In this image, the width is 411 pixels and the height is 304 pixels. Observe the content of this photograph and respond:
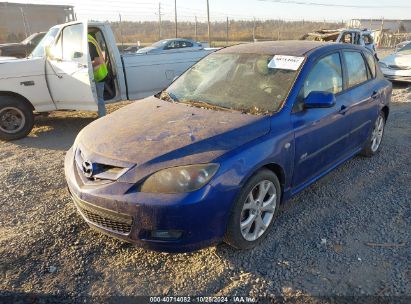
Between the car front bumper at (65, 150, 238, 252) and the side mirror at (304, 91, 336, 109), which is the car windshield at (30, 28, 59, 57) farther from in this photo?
the side mirror at (304, 91, 336, 109)

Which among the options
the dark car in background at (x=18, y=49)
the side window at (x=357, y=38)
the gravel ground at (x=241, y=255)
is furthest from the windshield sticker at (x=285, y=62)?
the dark car in background at (x=18, y=49)

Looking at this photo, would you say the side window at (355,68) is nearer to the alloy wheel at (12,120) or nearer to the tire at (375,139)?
the tire at (375,139)

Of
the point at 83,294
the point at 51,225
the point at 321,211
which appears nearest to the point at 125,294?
the point at 83,294

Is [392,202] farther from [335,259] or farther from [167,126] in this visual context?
[167,126]

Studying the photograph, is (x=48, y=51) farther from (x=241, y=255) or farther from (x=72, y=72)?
(x=241, y=255)

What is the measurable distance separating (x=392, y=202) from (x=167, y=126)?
256cm

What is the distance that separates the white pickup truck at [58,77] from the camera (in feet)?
19.5

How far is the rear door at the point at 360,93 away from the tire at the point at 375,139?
8.9 inches

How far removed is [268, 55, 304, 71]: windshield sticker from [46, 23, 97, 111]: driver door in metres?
3.42

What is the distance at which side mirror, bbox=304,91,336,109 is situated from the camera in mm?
3207

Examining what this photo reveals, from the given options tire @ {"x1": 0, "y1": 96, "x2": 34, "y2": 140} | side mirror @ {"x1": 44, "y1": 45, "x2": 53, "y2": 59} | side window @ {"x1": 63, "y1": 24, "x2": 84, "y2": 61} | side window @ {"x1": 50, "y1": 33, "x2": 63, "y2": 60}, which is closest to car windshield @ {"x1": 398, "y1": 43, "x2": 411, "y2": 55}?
side window @ {"x1": 63, "y1": 24, "x2": 84, "y2": 61}

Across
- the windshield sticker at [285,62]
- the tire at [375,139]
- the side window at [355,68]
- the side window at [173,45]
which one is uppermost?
the windshield sticker at [285,62]

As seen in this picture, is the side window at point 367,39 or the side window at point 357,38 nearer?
the side window at point 357,38

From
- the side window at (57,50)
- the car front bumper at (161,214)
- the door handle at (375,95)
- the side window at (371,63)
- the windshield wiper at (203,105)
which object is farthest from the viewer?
the side window at (57,50)
